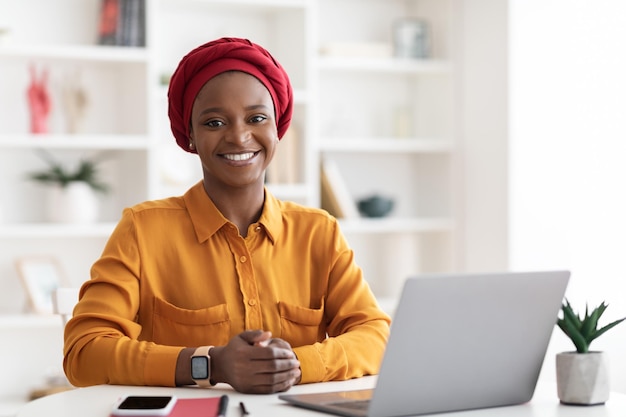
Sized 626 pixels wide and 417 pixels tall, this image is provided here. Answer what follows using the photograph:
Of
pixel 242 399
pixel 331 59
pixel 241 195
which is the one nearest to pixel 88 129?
pixel 331 59

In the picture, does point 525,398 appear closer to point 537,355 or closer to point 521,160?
point 537,355

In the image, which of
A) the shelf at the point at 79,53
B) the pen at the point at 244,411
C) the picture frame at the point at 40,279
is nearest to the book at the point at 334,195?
the shelf at the point at 79,53

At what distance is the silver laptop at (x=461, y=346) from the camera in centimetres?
140

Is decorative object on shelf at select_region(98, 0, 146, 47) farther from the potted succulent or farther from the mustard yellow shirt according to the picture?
the mustard yellow shirt

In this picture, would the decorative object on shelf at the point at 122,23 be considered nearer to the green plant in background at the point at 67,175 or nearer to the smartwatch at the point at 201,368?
the green plant in background at the point at 67,175

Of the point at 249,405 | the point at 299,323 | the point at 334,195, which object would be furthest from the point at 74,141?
the point at 249,405

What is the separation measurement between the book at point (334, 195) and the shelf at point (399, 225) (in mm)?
41

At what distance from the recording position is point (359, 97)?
4.64 meters

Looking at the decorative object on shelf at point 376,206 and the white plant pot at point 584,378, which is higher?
the decorative object on shelf at point 376,206

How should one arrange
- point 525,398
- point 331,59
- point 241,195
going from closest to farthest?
point 525,398 → point 241,195 → point 331,59

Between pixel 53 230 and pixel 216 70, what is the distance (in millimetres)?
2120

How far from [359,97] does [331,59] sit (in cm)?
37

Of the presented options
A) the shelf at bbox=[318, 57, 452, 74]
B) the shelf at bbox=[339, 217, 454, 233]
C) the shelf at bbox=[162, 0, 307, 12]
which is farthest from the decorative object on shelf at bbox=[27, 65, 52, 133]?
the shelf at bbox=[339, 217, 454, 233]

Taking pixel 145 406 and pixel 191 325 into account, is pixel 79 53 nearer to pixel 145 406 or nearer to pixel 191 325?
pixel 191 325
